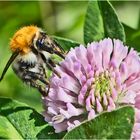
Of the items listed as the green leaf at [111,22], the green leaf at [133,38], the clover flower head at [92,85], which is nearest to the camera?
the clover flower head at [92,85]

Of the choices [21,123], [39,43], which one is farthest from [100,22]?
[21,123]

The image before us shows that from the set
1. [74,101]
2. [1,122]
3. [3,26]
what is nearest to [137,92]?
[74,101]

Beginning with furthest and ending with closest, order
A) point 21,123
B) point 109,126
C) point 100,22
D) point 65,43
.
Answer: point 100,22, point 65,43, point 21,123, point 109,126

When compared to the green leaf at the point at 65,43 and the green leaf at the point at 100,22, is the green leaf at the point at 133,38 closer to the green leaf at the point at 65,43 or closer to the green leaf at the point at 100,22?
the green leaf at the point at 100,22

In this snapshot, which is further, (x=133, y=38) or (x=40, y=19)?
(x=40, y=19)

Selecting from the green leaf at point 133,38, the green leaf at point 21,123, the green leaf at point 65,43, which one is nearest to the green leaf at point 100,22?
the green leaf at point 65,43

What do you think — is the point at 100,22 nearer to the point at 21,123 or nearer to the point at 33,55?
the point at 33,55

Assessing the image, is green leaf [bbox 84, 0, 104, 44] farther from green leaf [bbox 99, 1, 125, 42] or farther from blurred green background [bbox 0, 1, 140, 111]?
blurred green background [bbox 0, 1, 140, 111]
